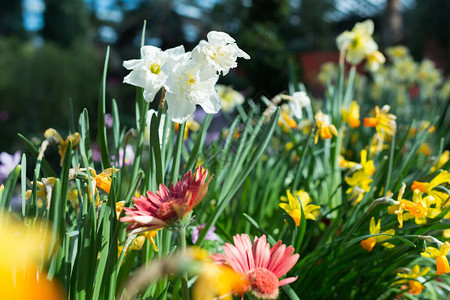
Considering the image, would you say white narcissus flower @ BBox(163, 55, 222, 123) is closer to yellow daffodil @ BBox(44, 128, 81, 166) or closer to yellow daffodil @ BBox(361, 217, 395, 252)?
yellow daffodil @ BBox(44, 128, 81, 166)

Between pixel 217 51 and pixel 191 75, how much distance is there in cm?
6

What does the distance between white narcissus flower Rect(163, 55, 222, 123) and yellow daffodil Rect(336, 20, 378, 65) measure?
0.96 metres

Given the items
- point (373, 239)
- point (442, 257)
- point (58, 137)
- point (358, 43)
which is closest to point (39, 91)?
point (358, 43)

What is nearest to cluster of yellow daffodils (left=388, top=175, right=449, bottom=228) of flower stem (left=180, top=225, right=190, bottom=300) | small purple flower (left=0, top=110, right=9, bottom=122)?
flower stem (left=180, top=225, right=190, bottom=300)

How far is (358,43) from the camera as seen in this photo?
54.7 inches

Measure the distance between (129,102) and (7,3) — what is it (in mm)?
10499

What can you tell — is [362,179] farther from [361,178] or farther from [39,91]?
[39,91]

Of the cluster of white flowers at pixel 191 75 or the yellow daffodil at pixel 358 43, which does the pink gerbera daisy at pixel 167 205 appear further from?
the yellow daffodil at pixel 358 43

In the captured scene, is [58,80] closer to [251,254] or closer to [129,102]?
[129,102]

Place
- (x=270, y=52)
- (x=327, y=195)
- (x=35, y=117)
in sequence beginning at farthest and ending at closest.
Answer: (x=35, y=117), (x=270, y=52), (x=327, y=195)

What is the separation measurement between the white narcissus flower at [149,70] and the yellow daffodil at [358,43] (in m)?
0.95

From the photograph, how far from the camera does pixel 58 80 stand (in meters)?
6.39

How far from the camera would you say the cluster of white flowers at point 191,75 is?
562 mm

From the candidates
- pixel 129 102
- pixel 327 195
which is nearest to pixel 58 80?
pixel 129 102
